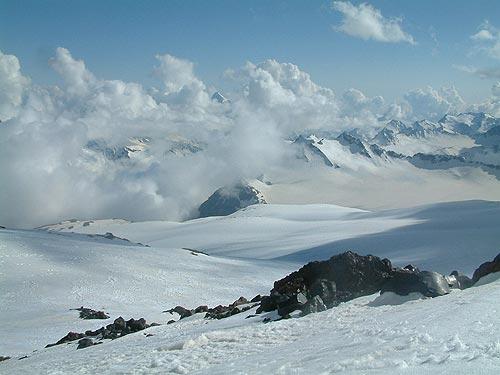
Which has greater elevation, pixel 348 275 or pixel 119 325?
pixel 348 275

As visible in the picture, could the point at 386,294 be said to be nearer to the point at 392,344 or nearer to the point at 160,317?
the point at 392,344

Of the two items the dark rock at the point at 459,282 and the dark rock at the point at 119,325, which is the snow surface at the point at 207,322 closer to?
the dark rock at the point at 459,282

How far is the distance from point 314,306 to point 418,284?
4.29 metres

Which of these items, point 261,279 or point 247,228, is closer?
point 261,279

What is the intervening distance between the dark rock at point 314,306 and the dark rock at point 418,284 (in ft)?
8.31

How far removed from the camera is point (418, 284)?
68.7ft

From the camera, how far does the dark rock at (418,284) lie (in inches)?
816

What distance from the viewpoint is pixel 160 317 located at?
124ft

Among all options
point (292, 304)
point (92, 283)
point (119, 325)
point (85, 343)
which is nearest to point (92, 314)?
point (119, 325)

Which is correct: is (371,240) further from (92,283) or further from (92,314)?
(92,314)

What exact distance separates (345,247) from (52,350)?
332 feet

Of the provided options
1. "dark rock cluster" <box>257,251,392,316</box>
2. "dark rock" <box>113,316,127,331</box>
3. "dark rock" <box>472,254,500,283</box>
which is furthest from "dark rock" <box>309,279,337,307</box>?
"dark rock" <box>113,316,127,331</box>

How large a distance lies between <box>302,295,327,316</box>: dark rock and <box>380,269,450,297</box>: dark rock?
2.53 m

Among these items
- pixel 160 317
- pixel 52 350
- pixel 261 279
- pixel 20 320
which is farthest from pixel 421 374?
pixel 261 279
